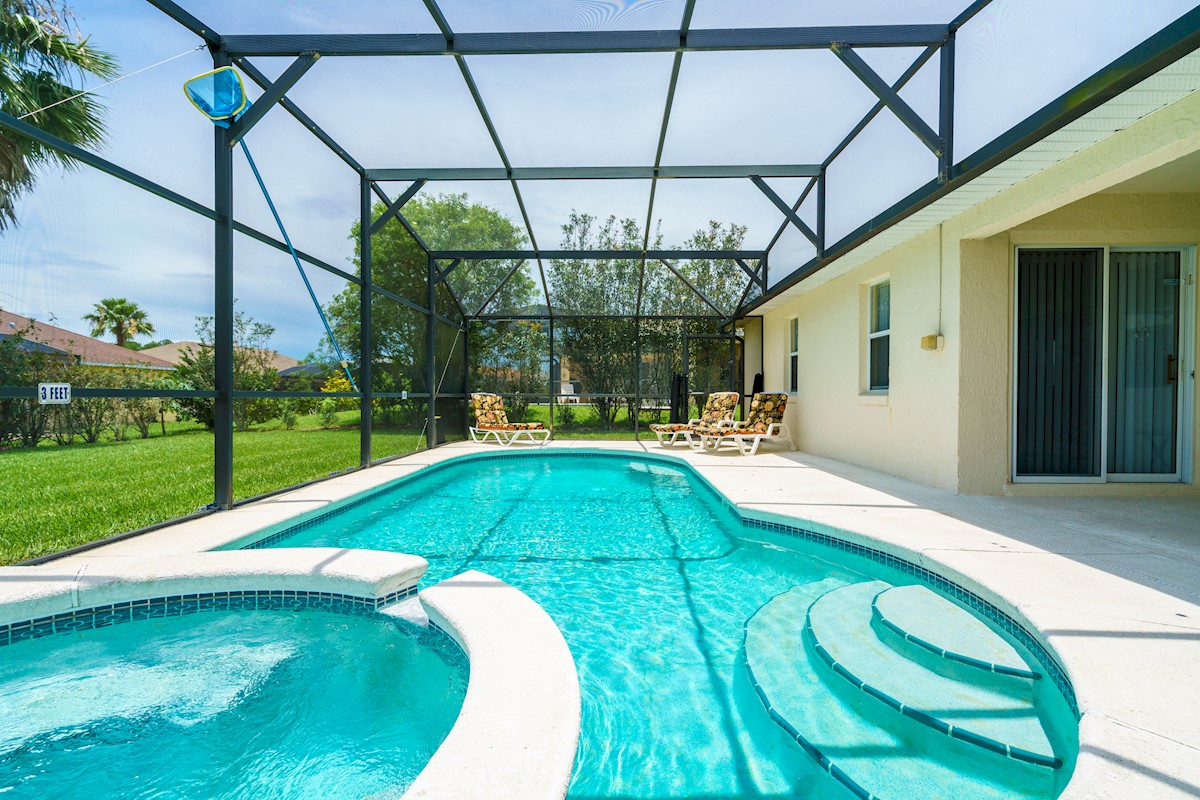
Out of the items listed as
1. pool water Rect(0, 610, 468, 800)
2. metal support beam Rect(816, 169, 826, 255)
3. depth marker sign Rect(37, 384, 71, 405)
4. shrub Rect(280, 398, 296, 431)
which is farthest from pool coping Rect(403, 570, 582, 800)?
shrub Rect(280, 398, 296, 431)

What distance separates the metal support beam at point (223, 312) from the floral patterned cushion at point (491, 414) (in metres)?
5.59

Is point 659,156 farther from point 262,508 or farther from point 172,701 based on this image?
point 172,701

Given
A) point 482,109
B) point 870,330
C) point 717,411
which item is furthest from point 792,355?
point 482,109

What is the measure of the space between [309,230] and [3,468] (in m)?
3.90

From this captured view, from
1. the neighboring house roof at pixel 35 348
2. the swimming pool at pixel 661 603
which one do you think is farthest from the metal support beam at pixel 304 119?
the swimming pool at pixel 661 603

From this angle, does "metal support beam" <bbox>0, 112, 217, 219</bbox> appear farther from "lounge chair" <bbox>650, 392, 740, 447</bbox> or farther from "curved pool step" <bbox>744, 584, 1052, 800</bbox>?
"lounge chair" <bbox>650, 392, 740, 447</bbox>

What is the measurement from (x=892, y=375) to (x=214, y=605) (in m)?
6.03

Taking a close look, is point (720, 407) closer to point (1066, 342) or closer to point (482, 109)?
point (1066, 342)

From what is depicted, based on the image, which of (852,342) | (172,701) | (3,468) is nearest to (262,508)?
(172,701)

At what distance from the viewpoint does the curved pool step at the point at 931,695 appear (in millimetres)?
1611

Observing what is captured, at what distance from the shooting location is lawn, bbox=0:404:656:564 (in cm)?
403

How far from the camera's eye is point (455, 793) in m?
1.11

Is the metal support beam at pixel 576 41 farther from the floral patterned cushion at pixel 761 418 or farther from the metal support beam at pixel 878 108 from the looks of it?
the floral patterned cushion at pixel 761 418

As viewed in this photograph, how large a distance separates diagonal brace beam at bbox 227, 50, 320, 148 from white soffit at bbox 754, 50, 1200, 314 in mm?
5229
